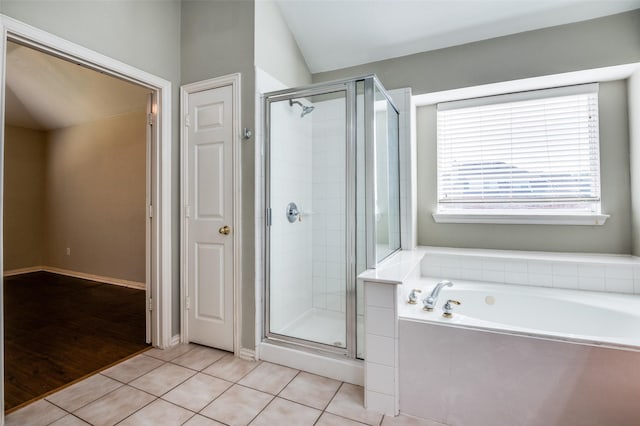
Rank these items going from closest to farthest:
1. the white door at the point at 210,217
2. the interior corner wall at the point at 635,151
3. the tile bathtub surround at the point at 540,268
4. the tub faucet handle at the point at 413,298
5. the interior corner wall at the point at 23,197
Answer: the tub faucet handle at the point at 413,298 < the tile bathtub surround at the point at 540,268 < the interior corner wall at the point at 635,151 < the white door at the point at 210,217 < the interior corner wall at the point at 23,197

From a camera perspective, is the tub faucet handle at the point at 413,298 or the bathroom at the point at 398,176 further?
the tub faucet handle at the point at 413,298

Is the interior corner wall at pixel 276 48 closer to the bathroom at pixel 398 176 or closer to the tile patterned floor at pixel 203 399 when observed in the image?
the bathroom at pixel 398 176

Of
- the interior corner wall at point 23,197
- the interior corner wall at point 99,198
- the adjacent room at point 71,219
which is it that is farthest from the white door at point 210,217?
the interior corner wall at point 23,197

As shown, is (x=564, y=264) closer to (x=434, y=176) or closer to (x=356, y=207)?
(x=434, y=176)

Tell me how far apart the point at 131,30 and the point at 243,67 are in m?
0.81

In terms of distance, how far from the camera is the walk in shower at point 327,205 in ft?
6.83

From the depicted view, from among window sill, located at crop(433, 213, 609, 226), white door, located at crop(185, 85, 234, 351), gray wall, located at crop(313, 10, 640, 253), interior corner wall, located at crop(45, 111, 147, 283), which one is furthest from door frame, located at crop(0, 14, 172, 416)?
window sill, located at crop(433, 213, 609, 226)

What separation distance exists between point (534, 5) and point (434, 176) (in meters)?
1.43

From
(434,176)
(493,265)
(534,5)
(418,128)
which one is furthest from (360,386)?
(534,5)

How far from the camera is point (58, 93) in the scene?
13.6 ft

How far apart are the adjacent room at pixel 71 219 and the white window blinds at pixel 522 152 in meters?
3.11

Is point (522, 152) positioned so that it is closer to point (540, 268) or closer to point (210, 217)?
point (540, 268)

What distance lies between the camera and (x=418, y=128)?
3035 millimetres

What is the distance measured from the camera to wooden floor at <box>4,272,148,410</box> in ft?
6.73
